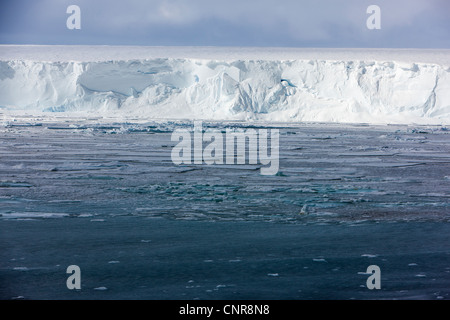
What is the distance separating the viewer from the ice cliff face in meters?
26.4

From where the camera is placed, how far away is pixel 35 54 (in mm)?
38031

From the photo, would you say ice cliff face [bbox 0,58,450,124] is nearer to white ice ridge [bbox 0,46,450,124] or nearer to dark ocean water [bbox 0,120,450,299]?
white ice ridge [bbox 0,46,450,124]

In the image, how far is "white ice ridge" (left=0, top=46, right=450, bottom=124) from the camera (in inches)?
1038

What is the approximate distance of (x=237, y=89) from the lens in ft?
87.4

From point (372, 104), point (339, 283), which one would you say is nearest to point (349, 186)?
point (339, 283)

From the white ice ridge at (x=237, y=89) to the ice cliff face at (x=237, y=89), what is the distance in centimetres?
5

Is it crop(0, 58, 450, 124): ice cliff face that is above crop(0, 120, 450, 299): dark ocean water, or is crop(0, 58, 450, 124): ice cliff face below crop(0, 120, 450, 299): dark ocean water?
above

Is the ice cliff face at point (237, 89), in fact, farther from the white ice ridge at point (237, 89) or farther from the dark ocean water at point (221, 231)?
the dark ocean water at point (221, 231)

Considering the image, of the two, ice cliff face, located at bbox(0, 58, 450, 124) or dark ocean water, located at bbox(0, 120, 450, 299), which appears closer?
dark ocean water, located at bbox(0, 120, 450, 299)

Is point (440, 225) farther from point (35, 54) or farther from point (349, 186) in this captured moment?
point (35, 54)

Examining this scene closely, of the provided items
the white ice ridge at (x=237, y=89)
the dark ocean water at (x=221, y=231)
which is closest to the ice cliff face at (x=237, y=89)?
the white ice ridge at (x=237, y=89)

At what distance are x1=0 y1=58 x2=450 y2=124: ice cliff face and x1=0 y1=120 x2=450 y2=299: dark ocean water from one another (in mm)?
17987

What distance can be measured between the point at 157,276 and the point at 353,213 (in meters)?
2.66

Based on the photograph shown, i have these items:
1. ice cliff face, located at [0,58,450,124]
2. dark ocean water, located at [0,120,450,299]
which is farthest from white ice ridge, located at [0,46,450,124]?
dark ocean water, located at [0,120,450,299]
